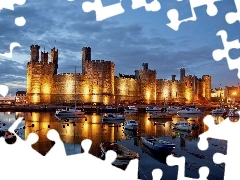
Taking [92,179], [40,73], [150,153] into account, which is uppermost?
[40,73]

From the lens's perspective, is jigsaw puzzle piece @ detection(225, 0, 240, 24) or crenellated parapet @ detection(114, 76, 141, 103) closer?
jigsaw puzzle piece @ detection(225, 0, 240, 24)

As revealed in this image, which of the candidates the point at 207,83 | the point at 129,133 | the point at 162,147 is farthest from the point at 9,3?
the point at 207,83

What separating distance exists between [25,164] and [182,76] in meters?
54.1

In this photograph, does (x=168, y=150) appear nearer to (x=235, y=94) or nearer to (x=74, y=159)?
(x=74, y=159)

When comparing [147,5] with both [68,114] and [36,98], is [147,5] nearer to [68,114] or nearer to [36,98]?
[68,114]

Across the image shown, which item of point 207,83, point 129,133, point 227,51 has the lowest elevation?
point 129,133

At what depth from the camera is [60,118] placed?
2659 cm

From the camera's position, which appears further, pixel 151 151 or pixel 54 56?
pixel 54 56

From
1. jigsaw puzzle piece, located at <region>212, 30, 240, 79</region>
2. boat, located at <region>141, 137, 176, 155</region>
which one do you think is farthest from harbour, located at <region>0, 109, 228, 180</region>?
jigsaw puzzle piece, located at <region>212, 30, 240, 79</region>

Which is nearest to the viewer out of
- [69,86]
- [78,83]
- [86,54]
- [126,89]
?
[78,83]

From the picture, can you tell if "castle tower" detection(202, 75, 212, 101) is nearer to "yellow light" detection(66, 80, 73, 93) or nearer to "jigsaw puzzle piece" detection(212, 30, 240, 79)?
"yellow light" detection(66, 80, 73, 93)

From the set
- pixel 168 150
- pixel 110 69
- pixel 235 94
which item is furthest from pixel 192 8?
pixel 235 94

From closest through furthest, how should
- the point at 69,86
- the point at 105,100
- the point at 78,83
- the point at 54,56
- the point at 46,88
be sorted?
1. the point at 105,100
2. the point at 78,83
3. the point at 69,86
4. the point at 46,88
5. the point at 54,56

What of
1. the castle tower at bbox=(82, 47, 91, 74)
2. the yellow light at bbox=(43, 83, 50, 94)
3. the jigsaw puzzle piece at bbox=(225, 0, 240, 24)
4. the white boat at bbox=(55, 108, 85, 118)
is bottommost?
the white boat at bbox=(55, 108, 85, 118)
